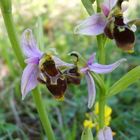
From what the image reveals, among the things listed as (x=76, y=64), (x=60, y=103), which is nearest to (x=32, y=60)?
(x=76, y=64)

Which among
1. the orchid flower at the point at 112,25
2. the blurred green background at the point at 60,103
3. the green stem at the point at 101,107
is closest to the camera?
the orchid flower at the point at 112,25

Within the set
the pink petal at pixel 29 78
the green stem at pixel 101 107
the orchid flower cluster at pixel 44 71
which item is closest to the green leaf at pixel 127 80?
the green stem at pixel 101 107

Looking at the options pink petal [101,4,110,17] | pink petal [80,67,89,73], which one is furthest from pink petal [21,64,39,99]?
pink petal [101,4,110,17]

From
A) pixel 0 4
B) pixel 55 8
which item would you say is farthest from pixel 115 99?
pixel 55 8

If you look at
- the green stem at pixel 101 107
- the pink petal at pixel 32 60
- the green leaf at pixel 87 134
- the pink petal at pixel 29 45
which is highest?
the pink petal at pixel 29 45

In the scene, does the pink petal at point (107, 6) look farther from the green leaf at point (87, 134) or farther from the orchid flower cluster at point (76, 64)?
the green leaf at point (87, 134)

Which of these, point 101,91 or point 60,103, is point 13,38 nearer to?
point 101,91

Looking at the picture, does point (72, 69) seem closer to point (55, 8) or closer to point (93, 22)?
point (93, 22)

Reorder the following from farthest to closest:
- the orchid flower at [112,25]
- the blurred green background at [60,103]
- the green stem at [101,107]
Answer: the blurred green background at [60,103], the green stem at [101,107], the orchid flower at [112,25]
